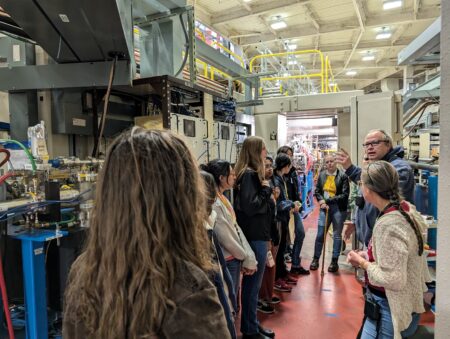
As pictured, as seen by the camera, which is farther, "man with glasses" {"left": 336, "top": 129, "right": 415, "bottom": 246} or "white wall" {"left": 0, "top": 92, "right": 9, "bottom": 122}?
"white wall" {"left": 0, "top": 92, "right": 9, "bottom": 122}

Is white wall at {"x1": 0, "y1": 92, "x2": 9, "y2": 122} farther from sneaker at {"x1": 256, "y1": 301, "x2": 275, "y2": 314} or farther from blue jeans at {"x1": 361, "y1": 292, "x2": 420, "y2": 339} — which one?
blue jeans at {"x1": 361, "y1": 292, "x2": 420, "y2": 339}

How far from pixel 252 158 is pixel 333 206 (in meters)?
2.13

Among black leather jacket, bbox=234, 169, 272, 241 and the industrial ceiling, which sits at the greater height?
the industrial ceiling

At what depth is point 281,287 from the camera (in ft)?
11.5

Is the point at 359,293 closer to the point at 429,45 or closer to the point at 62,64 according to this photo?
the point at 429,45

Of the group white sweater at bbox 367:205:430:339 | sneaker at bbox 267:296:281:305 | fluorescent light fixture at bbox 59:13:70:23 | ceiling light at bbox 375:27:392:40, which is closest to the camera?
white sweater at bbox 367:205:430:339

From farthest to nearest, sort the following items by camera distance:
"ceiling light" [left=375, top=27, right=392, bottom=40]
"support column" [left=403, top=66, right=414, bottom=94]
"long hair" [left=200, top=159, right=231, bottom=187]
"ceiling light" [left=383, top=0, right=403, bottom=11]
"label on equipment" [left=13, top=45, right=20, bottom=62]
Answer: "ceiling light" [left=375, top=27, right=392, bottom=40] → "ceiling light" [left=383, top=0, right=403, bottom=11] → "support column" [left=403, top=66, right=414, bottom=94] → "label on equipment" [left=13, top=45, right=20, bottom=62] → "long hair" [left=200, top=159, right=231, bottom=187]

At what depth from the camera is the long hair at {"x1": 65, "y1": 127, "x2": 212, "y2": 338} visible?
677 millimetres

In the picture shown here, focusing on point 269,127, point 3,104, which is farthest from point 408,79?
point 3,104

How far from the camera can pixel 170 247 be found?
722 mm

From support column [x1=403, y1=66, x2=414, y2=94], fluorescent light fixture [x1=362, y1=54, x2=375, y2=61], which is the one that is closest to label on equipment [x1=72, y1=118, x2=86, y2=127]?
support column [x1=403, y1=66, x2=414, y2=94]

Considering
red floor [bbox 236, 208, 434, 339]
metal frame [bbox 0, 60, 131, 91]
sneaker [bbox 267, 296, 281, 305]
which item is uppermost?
metal frame [bbox 0, 60, 131, 91]

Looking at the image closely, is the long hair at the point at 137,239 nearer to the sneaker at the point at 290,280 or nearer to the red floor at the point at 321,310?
the red floor at the point at 321,310

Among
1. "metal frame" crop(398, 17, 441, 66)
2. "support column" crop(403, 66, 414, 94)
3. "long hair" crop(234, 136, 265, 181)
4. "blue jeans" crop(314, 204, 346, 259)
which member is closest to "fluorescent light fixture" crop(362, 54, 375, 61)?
"support column" crop(403, 66, 414, 94)
